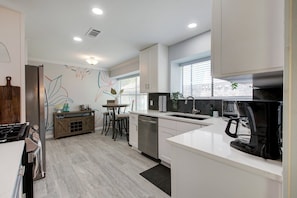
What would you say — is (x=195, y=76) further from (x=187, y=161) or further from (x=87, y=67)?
(x=87, y=67)

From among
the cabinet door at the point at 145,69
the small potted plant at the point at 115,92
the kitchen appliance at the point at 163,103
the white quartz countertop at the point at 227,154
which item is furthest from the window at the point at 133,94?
the white quartz countertop at the point at 227,154

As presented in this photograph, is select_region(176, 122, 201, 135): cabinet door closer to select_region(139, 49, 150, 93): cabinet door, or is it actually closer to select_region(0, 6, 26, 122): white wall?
select_region(139, 49, 150, 93): cabinet door

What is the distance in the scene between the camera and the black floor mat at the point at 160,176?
200 cm

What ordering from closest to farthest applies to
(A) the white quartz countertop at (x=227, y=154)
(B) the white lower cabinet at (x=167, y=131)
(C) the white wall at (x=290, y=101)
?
(C) the white wall at (x=290, y=101), (A) the white quartz countertop at (x=227, y=154), (B) the white lower cabinet at (x=167, y=131)

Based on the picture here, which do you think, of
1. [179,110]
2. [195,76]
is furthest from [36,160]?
[195,76]

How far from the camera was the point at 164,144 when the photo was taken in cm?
254

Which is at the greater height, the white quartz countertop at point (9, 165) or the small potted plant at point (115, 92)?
the small potted plant at point (115, 92)

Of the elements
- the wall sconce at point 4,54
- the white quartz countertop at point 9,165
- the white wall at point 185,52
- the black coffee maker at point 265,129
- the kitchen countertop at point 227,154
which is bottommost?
the white quartz countertop at point 9,165

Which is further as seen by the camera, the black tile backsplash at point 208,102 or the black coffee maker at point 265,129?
the black tile backsplash at point 208,102

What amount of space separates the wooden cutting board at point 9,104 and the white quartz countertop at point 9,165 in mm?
919

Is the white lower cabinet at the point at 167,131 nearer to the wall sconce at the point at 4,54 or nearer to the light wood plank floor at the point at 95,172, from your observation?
the light wood plank floor at the point at 95,172

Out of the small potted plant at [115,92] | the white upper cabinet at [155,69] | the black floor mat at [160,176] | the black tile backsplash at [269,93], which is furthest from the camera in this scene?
the small potted plant at [115,92]

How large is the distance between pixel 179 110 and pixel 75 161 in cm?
238

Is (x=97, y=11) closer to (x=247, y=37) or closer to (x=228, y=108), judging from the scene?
(x=247, y=37)
